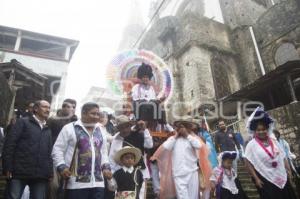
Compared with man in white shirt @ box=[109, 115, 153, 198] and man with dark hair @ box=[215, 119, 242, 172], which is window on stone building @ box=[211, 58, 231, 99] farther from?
man in white shirt @ box=[109, 115, 153, 198]

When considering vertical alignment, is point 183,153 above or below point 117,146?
below

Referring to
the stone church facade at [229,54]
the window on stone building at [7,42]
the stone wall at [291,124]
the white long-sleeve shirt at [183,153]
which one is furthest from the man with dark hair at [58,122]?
the window on stone building at [7,42]

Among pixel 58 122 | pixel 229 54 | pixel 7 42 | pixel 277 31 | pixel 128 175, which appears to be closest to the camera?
pixel 128 175

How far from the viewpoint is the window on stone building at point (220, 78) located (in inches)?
661

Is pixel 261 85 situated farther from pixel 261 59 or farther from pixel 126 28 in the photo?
pixel 126 28

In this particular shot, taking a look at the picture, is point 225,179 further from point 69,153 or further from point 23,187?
point 23,187

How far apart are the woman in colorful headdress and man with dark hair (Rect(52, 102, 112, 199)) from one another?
2267 millimetres

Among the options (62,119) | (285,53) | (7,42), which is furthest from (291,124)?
(7,42)

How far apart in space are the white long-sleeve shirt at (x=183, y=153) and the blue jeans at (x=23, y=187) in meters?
2.16

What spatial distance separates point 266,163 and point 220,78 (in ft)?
45.5

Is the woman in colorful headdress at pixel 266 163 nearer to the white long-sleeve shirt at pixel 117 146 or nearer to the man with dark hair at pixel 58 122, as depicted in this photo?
the white long-sleeve shirt at pixel 117 146

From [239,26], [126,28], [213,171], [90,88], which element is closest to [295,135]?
[213,171]

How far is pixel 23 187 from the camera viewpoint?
11.0 feet

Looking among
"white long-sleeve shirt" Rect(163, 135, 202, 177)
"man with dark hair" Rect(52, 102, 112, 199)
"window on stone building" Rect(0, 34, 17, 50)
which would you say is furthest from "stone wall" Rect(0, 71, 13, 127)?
"window on stone building" Rect(0, 34, 17, 50)
